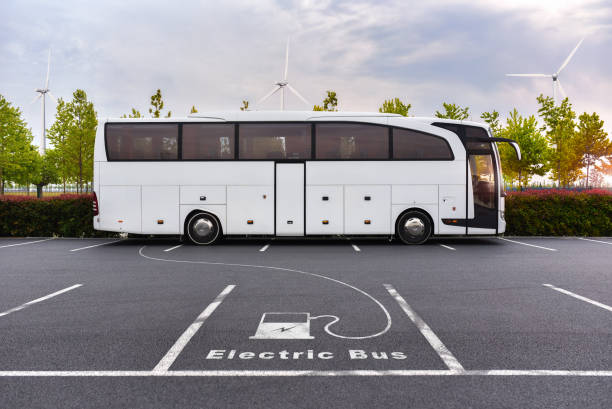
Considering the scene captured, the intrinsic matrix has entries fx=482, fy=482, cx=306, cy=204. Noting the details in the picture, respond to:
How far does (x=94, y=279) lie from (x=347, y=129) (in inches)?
327

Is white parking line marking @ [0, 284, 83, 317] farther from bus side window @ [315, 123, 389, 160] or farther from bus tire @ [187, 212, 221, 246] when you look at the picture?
bus side window @ [315, 123, 389, 160]

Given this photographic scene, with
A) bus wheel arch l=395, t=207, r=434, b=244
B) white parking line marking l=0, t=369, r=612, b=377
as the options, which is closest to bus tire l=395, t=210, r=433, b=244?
bus wheel arch l=395, t=207, r=434, b=244

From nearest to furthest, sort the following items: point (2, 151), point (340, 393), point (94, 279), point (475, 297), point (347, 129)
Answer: point (340, 393)
point (475, 297)
point (94, 279)
point (347, 129)
point (2, 151)

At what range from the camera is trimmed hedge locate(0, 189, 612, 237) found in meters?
16.9

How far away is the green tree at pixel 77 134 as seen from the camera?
43406 mm

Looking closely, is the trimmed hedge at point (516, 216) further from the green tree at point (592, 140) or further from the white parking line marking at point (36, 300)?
the green tree at point (592, 140)

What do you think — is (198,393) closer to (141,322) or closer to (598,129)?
(141,322)

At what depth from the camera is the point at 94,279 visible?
8648mm

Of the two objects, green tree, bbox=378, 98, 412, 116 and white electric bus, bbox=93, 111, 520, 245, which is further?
green tree, bbox=378, 98, 412, 116

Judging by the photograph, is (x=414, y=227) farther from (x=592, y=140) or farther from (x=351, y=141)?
(x=592, y=140)

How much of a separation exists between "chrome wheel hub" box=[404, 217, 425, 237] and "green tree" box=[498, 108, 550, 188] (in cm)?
3427

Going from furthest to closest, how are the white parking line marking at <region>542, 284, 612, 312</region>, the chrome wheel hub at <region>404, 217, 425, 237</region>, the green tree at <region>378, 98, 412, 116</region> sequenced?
the green tree at <region>378, 98, 412, 116</region>, the chrome wheel hub at <region>404, 217, 425, 237</region>, the white parking line marking at <region>542, 284, 612, 312</region>

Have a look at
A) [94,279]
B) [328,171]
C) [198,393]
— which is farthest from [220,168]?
[198,393]

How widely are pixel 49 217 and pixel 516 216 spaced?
54.0 ft
